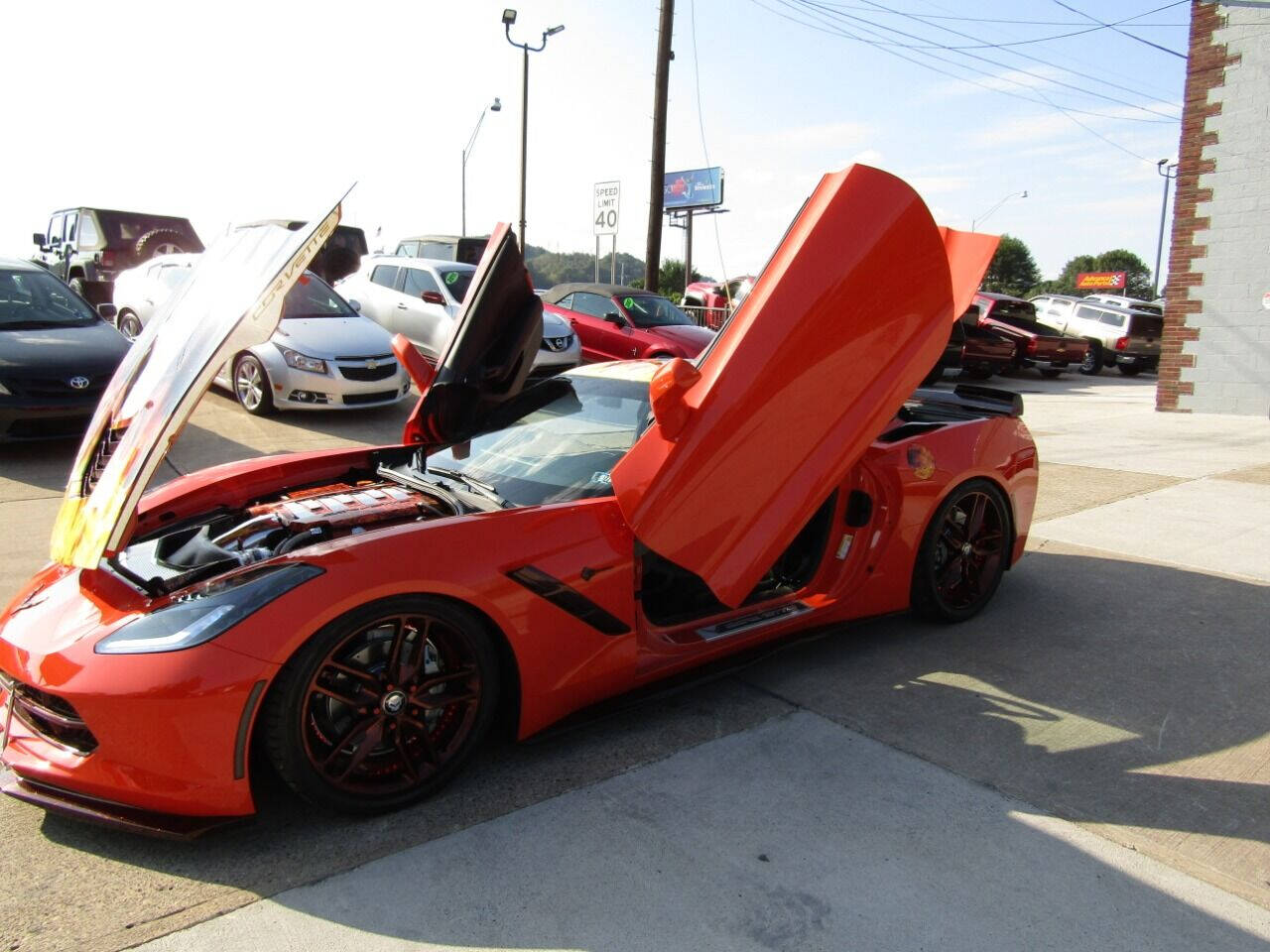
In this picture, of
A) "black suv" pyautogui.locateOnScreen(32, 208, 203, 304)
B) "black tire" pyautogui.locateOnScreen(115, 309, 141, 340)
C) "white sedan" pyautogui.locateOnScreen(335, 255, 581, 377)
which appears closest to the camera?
"white sedan" pyautogui.locateOnScreen(335, 255, 581, 377)

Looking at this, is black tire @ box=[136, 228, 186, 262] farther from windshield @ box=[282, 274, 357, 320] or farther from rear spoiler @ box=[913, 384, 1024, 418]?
rear spoiler @ box=[913, 384, 1024, 418]

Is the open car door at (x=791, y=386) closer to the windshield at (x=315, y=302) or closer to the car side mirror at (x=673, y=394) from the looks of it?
the car side mirror at (x=673, y=394)

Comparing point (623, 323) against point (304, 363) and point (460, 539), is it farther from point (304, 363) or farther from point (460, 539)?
point (460, 539)

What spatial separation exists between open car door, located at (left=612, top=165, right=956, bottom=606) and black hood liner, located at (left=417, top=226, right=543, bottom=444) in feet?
3.60


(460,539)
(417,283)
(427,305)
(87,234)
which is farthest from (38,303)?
(87,234)

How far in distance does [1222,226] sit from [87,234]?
1807 cm

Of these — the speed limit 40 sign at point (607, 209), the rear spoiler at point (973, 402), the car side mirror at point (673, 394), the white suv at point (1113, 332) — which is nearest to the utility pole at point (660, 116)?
the speed limit 40 sign at point (607, 209)

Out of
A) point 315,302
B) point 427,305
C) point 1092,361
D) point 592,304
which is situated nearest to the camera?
point 315,302

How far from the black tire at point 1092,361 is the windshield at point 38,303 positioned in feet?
62.3

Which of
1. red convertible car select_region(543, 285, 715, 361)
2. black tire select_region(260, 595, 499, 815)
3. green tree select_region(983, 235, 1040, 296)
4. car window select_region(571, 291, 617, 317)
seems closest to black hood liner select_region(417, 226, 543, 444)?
black tire select_region(260, 595, 499, 815)

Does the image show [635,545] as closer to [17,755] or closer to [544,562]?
[544,562]

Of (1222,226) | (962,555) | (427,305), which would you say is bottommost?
(962,555)

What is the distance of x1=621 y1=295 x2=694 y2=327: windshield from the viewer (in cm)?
1264

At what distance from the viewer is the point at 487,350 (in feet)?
12.9
